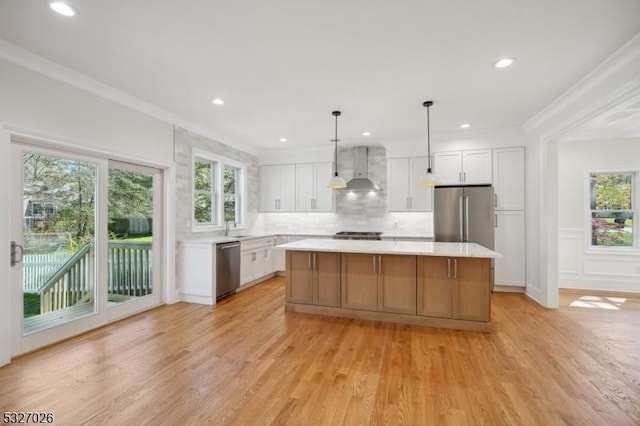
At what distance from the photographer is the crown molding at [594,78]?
250 centimetres

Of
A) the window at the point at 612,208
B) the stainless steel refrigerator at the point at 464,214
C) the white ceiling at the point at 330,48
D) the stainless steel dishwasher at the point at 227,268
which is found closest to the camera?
the white ceiling at the point at 330,48

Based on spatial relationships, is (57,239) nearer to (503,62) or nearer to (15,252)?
(15,252)

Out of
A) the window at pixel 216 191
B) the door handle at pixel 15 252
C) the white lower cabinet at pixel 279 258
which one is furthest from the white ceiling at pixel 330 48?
the white lower cabinet at pixel 279 258

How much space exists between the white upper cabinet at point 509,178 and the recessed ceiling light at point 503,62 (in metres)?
2.55

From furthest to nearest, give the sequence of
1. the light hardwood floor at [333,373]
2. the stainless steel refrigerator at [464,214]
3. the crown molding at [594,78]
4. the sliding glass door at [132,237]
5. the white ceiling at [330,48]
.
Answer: the stainless steel refrigerator at [464,214], the sliding glass door at [132,237], the crown molding at [594,78], the white ceiling at [330,48], the light hardwood floor at [333,373]

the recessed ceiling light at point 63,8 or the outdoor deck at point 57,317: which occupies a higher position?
the recessed ceiling light at point 63,8

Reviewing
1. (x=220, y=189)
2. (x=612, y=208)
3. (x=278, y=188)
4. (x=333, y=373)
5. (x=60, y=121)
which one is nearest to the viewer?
(x=333, y=373)

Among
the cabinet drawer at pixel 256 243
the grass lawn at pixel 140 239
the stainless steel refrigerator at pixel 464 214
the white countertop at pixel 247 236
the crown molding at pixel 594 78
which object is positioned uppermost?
the crown molding at pixel 594 78

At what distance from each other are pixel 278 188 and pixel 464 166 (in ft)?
12.4

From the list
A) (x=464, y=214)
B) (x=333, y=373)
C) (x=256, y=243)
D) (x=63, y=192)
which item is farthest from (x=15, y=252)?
(x=464, y=214)

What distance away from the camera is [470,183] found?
16.8 feet

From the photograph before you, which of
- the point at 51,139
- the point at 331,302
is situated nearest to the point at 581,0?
the point at 331,302

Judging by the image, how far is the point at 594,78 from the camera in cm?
302

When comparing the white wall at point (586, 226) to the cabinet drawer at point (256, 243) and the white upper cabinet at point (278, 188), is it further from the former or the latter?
the cabinet drawer at point (256, 243)
